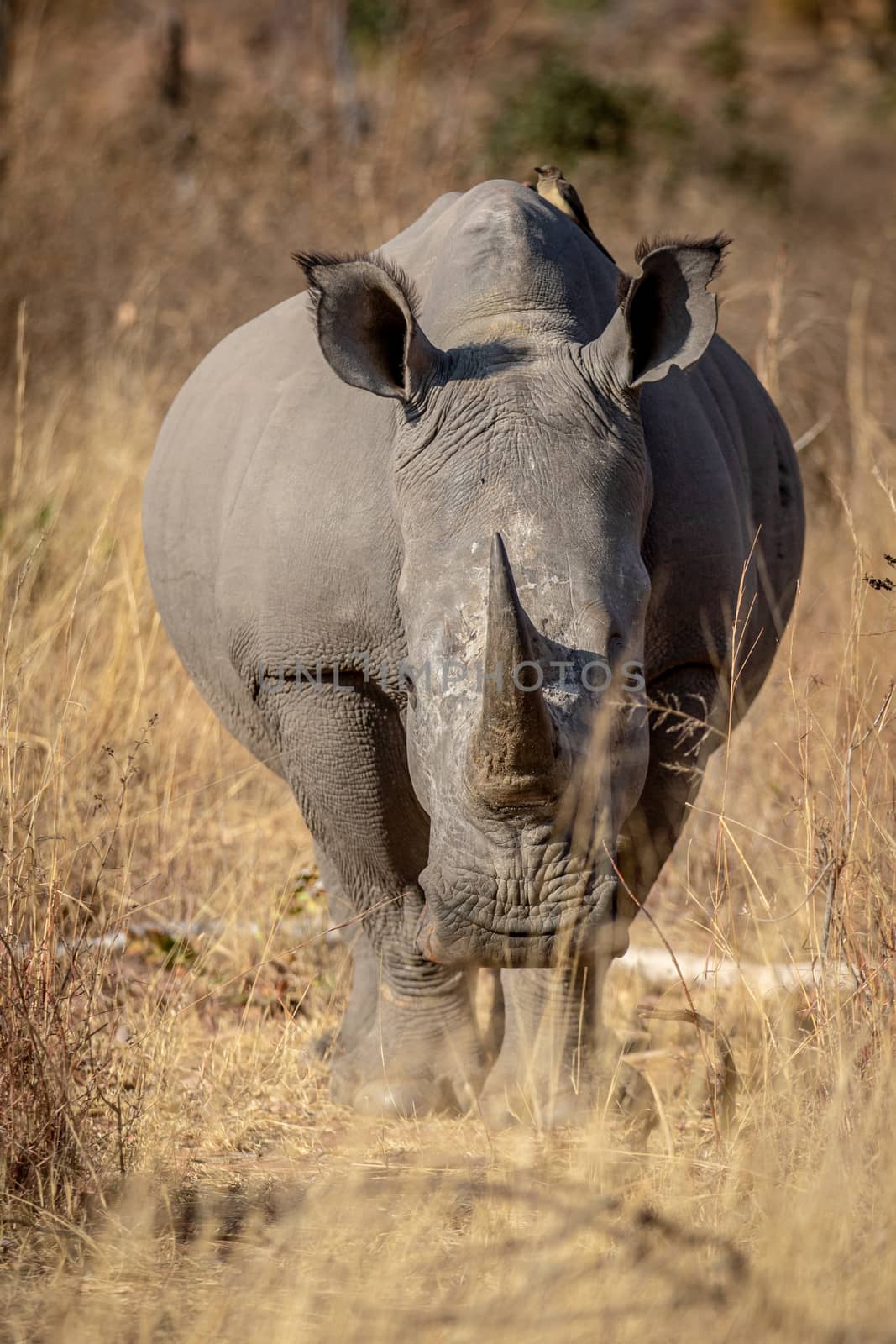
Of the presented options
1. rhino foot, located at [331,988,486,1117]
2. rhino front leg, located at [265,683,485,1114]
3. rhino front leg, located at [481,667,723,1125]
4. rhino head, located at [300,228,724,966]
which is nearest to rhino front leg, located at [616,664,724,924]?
rhino front leg, located at [481,667,723,1125]

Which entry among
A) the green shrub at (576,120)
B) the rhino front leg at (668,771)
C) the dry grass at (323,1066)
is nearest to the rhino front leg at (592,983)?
the rhino front leg at (668,771)

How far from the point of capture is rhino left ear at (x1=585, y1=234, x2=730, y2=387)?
3.40 m

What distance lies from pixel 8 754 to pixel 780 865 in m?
2.12

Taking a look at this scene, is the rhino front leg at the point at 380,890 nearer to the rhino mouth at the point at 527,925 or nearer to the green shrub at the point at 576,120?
the rhino mouth at the point at 527,925

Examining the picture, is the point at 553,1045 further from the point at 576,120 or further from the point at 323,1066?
the point at 576,120

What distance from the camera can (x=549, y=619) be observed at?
2.99 meters

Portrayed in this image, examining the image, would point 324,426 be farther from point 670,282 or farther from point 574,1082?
point 574,1082

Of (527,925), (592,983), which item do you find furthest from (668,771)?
(527,925)

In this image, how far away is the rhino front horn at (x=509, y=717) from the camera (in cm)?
275

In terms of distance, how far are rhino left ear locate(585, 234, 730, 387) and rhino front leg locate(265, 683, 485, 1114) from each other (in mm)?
949

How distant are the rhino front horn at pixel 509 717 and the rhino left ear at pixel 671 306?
0.82 metres

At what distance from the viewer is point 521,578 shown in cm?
303

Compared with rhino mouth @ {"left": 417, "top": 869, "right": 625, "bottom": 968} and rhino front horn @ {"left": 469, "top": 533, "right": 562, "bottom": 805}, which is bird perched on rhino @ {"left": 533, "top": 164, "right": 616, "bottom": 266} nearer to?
rhino front horn @ {"left": 469, "top": 533, "right": 562, "bottom": 805}

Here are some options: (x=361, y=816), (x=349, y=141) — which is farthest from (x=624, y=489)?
(x=349, y=141)
